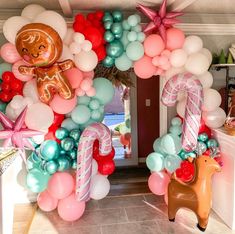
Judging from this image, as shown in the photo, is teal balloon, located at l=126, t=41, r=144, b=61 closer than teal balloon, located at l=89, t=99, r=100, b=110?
Yes

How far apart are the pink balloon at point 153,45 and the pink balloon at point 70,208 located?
1660 millimetres

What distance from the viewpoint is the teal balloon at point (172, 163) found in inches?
119

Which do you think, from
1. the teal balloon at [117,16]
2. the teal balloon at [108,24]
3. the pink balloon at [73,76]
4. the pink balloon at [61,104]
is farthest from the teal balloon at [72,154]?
the teal balloon at [117,16]

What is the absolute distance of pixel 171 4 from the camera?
2.92m

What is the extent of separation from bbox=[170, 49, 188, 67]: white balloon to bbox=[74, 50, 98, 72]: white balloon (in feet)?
2.58

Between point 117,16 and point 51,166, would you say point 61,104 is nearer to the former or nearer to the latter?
point 51,166

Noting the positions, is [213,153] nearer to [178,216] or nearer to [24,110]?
[178,216]

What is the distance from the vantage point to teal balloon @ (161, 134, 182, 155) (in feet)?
9.97

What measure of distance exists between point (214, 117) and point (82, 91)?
4.75 feet

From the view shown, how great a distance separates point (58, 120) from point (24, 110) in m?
0.48

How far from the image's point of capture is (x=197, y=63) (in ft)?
9.25

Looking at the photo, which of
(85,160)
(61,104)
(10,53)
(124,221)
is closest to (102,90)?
(61,104)

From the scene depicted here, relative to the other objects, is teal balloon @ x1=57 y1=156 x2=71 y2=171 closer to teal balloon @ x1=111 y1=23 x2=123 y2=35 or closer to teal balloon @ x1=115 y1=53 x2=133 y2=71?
teal balloon @ x1=115 y1=53 x2=133 y2=71

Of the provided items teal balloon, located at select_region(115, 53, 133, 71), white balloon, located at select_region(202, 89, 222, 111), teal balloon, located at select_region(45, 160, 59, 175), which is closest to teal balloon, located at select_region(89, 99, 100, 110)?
teal balloon, located at select_region(115, 53, 133, 71)
